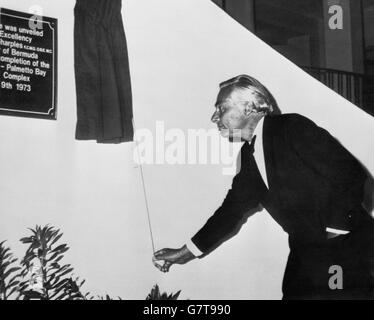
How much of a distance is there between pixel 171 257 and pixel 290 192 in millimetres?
843

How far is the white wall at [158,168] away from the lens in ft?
9.73

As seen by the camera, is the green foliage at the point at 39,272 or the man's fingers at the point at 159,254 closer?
the green foliage at the point at 39,272

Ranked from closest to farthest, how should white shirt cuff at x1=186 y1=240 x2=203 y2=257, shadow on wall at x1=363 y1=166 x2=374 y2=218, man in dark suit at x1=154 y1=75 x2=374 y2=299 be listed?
1. white shirt cuff at x1=186 y1=240 x2=203 y2=257
2. man in dark suit at x1=154 y1=75 x2=374 y2=299
3. shadow on wall at x1=363 y1=166 x2=374 y2=218

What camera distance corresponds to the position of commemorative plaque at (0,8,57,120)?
9.60 feet

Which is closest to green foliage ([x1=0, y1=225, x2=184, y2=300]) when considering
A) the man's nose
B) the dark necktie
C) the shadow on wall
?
the man's nose

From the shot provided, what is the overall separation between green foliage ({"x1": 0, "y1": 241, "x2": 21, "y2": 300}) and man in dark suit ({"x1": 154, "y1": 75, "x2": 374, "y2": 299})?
115 centimetres

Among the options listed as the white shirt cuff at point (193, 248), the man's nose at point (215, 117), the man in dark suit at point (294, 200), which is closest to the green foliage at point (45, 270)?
the white shirt cuff at point (193, 248)

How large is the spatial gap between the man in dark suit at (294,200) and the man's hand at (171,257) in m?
0.19

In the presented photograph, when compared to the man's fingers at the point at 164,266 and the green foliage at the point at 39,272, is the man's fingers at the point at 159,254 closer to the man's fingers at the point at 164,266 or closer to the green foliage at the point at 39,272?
the man's fingers at the point at 164,266

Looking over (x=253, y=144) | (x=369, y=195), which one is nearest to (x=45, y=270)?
(x=253, y=144)

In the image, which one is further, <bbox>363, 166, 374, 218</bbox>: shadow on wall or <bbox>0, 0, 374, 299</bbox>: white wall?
<bbox>363, 166, 374, 218</bbox>: shadow on wall

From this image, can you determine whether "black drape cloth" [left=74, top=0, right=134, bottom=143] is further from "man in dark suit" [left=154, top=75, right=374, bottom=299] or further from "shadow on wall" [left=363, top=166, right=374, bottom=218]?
"shadow on wall" [left=363, top=166, right=374, bottom=218]

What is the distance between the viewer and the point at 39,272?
2.85 meters
